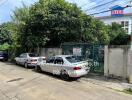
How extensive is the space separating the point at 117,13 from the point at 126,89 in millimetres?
5258

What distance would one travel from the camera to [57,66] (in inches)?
658

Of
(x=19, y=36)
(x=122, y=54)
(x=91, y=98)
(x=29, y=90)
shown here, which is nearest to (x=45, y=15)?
(x=19, y=36)

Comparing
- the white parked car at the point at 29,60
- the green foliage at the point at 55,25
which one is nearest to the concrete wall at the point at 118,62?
the white parked car at the point at 29,60

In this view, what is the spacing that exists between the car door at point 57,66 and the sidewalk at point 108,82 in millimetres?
1667

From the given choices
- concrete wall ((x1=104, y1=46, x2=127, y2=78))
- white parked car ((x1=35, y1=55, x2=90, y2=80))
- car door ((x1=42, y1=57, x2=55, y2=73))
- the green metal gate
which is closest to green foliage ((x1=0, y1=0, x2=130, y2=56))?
the green metal gate

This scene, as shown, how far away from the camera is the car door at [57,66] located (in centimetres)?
1633

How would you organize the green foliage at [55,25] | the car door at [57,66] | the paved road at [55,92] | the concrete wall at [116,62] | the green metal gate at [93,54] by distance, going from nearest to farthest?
the paved road at [55,92] → the concrete wall at [116,62] → the car door at [57,66] → the green metal gate at [93,54] → the green foliage at [55,25]

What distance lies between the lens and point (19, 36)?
2869 cm

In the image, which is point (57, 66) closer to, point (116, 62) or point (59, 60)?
point (59, 60)

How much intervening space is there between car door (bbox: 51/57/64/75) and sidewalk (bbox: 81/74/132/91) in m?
1.67

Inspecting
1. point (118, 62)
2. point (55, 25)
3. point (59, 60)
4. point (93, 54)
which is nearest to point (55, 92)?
point (118, 62)

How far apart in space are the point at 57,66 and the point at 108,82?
3.88 m

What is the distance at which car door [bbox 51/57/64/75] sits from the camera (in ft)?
53.6

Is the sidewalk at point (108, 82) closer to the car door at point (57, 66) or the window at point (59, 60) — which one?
the car door at point (57, 66)
